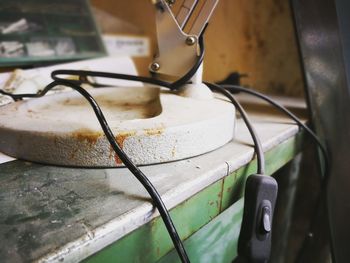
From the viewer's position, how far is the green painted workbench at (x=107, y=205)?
0.27 m

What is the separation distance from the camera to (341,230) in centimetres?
70

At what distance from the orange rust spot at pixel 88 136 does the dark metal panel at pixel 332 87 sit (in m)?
0.55

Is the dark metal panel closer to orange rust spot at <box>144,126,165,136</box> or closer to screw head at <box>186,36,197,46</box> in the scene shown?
screw head at <box>186,36,197,46</box>

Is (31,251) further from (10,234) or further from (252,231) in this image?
(252,231)

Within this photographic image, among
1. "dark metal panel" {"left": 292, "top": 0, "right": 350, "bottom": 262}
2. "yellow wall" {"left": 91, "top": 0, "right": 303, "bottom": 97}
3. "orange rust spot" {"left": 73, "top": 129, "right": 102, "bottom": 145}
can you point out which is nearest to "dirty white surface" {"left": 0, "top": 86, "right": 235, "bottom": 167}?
"orange rust spot" {"left": 73, "top": 129, "right": 102, "bottom": 145}

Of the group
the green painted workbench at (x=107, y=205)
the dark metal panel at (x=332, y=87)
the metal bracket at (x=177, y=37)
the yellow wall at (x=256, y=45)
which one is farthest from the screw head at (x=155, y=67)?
the yellow wall at (x=256, y=45)

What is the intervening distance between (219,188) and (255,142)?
0.40ft

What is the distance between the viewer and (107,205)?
327mm

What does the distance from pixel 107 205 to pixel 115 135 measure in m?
0.11

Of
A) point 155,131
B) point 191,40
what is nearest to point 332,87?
point 191,40

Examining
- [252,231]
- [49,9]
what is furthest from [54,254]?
[49,9]

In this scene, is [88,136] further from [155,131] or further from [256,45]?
[256,45]

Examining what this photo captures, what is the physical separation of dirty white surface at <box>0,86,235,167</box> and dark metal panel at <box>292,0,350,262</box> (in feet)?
1.01

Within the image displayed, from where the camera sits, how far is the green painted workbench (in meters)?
0.27
